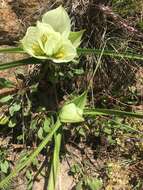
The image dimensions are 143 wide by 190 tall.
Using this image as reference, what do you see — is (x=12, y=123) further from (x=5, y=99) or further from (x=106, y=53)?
(x=106, y=53)

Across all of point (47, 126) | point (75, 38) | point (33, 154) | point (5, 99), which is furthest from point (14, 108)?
point (75, 38)

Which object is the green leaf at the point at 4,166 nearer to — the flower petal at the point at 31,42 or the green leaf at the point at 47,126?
the green leaf at the point at 47,126

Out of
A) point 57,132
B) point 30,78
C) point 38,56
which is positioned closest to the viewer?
point 38,56

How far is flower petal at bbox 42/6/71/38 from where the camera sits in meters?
1.73

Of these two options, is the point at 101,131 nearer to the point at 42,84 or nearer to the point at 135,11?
the point at 42,84

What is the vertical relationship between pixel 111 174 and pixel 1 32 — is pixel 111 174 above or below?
below

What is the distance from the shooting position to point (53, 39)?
170 cm

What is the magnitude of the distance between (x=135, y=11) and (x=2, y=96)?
730 mm

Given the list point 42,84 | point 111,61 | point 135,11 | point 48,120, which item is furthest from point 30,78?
point 135,11

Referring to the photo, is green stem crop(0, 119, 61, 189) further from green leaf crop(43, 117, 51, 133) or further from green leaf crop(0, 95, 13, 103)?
green leaf crop(0, 95, 13, 103)

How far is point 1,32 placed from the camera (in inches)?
77.0

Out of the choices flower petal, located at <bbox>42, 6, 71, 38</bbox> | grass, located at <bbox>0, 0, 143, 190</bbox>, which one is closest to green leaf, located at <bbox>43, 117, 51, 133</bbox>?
grass, located at <bbox>0, 0, 143, 190</bbox>

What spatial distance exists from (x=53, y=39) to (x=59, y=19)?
96 millimetres

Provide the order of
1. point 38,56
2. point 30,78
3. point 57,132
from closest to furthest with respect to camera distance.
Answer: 1. point 38,56
2. point 57,132
3. point 30,78
